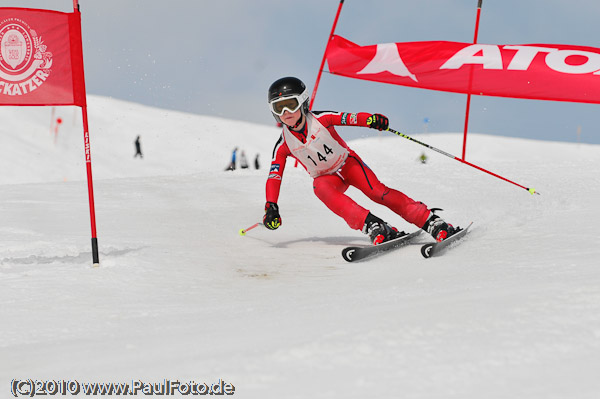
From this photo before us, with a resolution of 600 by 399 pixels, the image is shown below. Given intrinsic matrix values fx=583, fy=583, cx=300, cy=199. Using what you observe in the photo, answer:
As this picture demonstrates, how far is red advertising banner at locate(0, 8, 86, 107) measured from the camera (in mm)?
4246

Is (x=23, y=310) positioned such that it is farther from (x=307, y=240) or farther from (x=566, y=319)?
(x=307, y=240)

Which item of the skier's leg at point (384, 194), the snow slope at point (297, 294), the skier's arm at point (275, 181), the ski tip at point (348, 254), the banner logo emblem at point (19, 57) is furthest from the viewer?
the skier's arm at point (275, 181)

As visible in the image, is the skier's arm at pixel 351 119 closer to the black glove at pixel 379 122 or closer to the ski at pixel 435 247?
the black glove at pixel 379 122

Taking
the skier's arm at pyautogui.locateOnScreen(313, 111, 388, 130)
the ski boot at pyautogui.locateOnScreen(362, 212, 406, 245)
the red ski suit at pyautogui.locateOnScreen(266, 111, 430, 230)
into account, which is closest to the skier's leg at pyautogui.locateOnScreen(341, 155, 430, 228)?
the red ski suit at pyautogui.locateOnScreen(266, 111, 430, 230)

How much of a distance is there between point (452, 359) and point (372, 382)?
286 millimetres

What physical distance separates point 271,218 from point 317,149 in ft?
2.34

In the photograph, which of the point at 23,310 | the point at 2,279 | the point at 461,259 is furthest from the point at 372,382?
the point at 2,279

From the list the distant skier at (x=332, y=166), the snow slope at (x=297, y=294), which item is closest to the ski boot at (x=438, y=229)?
the distant skier at (x=332, y=166)

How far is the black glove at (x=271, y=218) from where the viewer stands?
16.3ft

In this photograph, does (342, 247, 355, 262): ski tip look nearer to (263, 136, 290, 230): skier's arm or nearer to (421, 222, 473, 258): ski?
(421, 222, 473, 258): ski

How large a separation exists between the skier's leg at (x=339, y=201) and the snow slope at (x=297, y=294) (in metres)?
0.36

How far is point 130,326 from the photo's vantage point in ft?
9.28

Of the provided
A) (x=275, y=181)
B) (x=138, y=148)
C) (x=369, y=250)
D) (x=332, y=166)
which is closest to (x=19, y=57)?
(x=275, y=181)

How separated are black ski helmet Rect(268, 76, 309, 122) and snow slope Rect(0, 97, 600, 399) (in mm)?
1356
